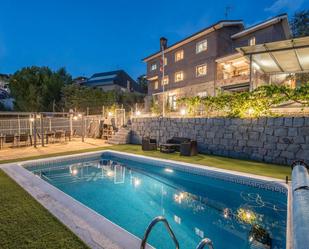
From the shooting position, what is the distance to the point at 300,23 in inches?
1011

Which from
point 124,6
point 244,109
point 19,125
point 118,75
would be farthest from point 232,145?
point 124,6

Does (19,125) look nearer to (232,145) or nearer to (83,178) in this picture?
(83,178)

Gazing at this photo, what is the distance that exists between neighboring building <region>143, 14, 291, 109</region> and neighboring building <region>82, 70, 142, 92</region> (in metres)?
22.1

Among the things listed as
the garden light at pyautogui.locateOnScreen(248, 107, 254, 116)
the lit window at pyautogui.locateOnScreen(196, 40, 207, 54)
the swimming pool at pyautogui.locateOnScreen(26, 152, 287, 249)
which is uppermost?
the lit window at pyautogui.locateOnScreen(196, 40, 207, 54)

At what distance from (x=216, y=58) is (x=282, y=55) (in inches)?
325

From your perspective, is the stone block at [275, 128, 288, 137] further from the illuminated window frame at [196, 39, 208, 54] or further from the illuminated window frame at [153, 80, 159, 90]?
the illuminated window frame at [153, 80, 159, 90]

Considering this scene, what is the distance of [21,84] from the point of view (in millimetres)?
30391

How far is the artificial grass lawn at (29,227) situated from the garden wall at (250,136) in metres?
8.22

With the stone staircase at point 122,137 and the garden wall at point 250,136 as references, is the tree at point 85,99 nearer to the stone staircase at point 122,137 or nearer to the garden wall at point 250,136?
the stone staircase at point 122,137

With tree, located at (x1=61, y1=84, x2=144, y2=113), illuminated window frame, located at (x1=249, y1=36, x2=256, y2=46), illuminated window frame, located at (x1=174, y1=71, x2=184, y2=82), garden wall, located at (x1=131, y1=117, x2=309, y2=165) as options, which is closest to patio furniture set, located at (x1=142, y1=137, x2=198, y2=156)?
garden wall, located at (x1=131, y1=117, x2=309, y2=165)

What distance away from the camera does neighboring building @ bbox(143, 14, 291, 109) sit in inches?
651

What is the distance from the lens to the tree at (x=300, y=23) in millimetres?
24797

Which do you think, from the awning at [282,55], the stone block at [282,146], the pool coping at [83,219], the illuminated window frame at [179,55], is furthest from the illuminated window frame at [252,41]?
the pool coping at [83,219]

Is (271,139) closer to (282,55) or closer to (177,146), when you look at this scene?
(177,146)
